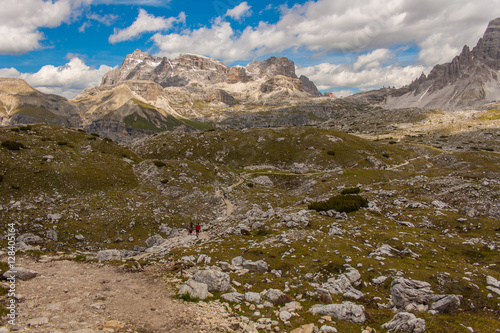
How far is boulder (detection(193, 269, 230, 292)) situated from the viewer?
14.1 metres

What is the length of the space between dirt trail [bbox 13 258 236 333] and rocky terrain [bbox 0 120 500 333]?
86 millimetres

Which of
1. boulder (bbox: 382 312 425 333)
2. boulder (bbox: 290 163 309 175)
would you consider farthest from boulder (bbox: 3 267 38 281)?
boulder (bbox: 290 163 309 175)

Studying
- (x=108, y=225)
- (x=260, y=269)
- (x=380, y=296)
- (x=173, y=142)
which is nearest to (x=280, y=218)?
(x=260, y=269)

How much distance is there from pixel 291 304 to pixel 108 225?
1192 inches

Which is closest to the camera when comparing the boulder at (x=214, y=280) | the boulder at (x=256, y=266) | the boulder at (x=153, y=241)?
the boulder at (x=214, y=280)

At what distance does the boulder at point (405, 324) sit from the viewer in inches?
404

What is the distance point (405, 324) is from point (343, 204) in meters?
21.0

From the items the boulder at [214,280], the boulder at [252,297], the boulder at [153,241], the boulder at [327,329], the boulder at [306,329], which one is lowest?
the boulder at [153,241]

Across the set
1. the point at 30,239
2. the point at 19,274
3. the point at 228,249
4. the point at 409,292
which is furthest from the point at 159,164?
the point at 409,292

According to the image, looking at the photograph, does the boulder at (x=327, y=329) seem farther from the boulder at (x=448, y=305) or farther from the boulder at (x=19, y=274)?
the boulder at (x=19, y=274)

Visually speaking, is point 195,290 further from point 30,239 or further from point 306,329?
point 30,239

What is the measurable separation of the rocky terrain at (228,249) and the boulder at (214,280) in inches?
2.4

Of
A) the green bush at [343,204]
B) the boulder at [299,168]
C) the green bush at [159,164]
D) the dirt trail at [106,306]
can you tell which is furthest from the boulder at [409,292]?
the boulder at [299,168]

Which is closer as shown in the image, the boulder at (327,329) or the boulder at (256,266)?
the boulder at (327,329)
